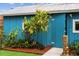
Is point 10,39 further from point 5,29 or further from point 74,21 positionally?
point 74,21

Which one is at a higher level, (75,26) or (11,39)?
(75,26)

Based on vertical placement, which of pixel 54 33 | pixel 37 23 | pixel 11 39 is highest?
pixel 37 23

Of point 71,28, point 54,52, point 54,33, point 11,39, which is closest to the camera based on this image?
point 54,52

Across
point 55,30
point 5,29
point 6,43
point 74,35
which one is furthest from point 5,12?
point 74,35

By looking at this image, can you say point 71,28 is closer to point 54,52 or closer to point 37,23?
point 37,23

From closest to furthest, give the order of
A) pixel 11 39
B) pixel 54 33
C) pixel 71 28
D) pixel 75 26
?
1. pixel 75 26
2. pixel 71 28
3. pixel 54 33
4. pixel 11 39

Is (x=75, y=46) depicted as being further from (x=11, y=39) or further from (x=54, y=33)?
(x=11, y=39)

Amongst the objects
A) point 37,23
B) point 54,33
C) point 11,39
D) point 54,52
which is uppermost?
point 37,23

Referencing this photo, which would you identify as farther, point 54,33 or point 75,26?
point 54,33

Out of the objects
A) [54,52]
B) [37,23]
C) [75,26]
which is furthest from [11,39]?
[75,26]

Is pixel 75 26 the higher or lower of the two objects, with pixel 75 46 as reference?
higher

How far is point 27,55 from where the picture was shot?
12.1m

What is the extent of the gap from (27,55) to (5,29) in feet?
11.0

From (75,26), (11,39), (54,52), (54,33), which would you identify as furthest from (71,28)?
(11,39)
